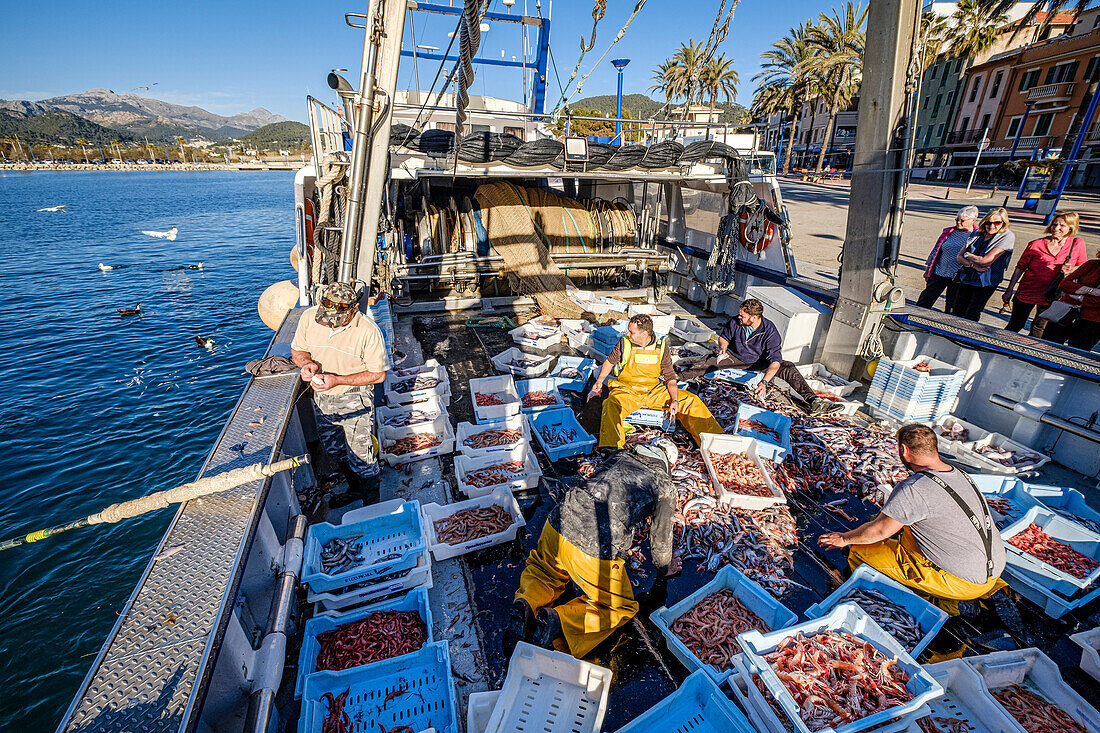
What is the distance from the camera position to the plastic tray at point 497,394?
5961 millimetres

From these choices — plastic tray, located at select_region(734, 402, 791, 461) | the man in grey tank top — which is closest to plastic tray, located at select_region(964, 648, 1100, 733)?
the man in grey tank top

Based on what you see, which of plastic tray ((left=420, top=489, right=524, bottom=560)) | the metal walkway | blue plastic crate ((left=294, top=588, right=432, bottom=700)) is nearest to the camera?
the metal walkway

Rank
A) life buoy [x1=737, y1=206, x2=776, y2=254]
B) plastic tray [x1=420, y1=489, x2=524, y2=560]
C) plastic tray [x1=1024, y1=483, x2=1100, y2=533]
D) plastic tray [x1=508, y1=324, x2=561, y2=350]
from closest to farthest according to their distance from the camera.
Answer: plastic tray [x1=420, y1=489, x2=524, y2=560] → plastic tray [x1=1024, y1=483, x2=1100, y2=533] → plastic tray [x1=508, y1=324, x2=561, y2=350] → life buoy [x1=737, y1=206, x2=776, y2=254]

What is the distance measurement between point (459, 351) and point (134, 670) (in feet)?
21.7

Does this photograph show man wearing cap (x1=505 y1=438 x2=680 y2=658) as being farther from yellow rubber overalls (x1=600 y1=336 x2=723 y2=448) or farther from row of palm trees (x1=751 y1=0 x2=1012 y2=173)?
row of palm trees (x1=751 y1=0 x2=1012 y2=173)

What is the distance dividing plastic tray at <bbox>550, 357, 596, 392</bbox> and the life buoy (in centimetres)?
448

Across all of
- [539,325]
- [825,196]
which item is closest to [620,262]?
[539,325]

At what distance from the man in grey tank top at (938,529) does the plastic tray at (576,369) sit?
13.2ft

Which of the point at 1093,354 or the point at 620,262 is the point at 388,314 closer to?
the point at 620,262

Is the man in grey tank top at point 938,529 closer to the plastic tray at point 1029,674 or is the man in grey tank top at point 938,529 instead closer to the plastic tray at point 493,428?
the plastic tray at point 1029,674

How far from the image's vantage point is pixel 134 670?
6.75ft

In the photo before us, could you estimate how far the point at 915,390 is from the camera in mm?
5902

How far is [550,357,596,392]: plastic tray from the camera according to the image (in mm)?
6996

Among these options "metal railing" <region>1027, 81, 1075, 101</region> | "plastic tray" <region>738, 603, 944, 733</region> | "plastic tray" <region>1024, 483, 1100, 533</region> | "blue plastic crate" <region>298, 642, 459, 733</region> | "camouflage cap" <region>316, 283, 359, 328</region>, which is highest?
"metal railing" <region>1027, 81, 1075, 101</region>
